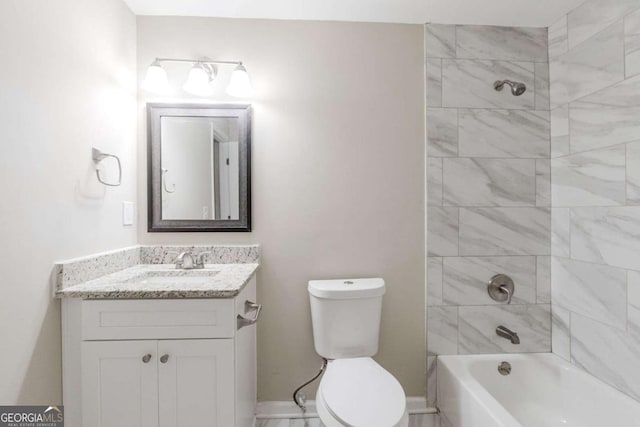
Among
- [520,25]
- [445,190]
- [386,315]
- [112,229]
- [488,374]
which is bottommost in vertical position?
[488,374]

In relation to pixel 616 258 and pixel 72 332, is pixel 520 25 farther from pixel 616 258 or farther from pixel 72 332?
pixel 72 332

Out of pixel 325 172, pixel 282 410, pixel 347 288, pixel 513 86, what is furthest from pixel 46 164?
pixel 513 86

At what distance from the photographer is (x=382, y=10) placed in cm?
167

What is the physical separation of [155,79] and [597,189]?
89.9 inches

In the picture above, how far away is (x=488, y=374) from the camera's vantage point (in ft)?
5.64

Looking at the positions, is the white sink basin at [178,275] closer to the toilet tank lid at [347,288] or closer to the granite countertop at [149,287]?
the granite countertop at [149,287]

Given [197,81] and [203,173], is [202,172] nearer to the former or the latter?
[203,173]

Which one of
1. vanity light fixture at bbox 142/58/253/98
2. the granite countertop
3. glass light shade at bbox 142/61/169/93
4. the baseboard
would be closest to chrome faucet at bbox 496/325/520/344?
the baseboard

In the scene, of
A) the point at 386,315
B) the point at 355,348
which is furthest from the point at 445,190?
the point at 355,348

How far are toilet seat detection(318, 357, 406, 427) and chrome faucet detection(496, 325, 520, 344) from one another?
32.2 inches

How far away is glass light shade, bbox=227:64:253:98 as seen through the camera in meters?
1.63

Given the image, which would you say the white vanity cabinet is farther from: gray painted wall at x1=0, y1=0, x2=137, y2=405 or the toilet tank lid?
the toilet tank lid

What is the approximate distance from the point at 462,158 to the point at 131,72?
1.90 m

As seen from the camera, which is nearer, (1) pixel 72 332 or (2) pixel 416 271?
(1) pixel 72 332
